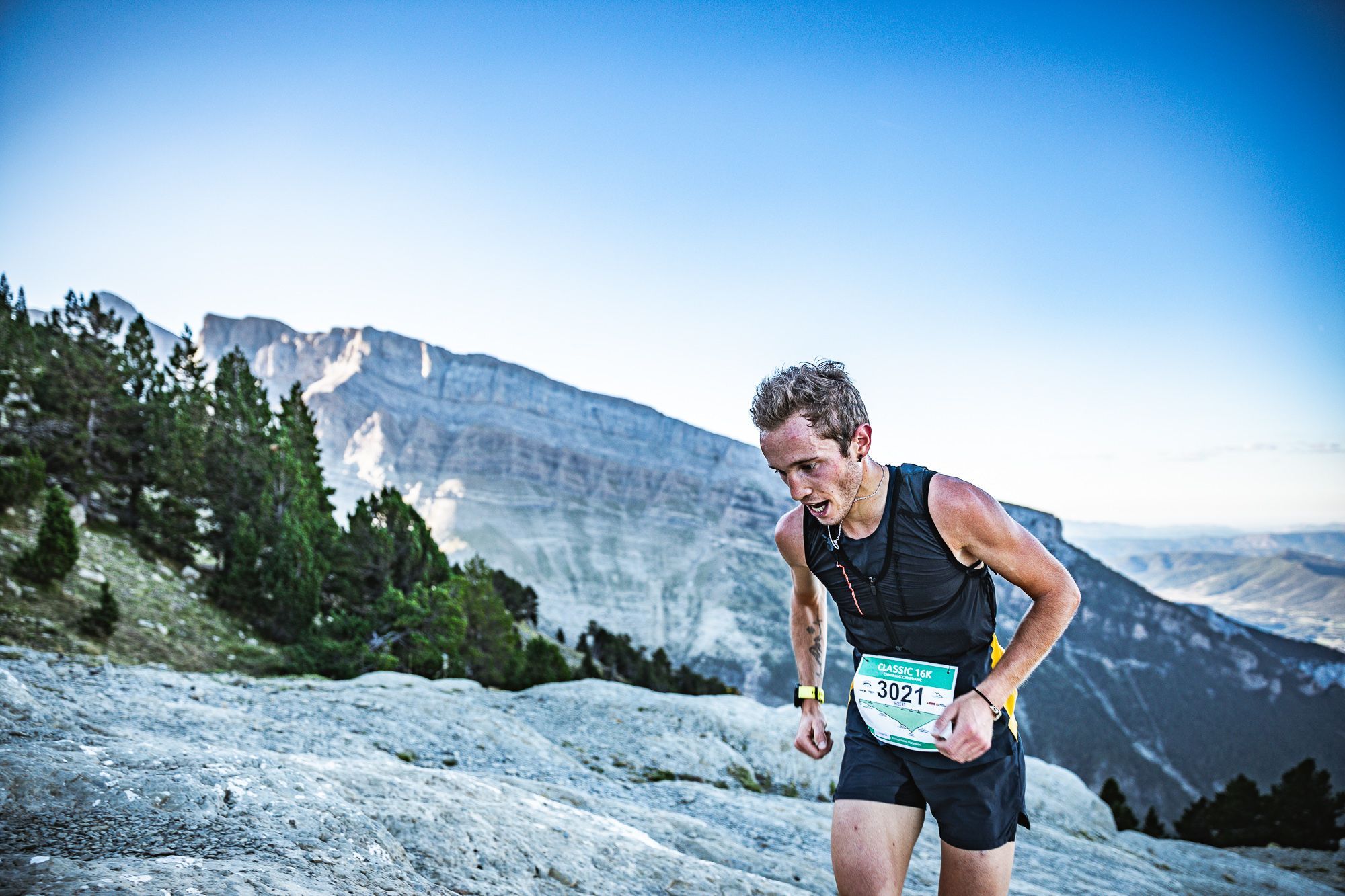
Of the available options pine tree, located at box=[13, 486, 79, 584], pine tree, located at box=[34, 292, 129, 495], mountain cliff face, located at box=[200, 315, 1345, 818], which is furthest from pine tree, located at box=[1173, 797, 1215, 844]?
mountain cliff face, located at box=[200, 315, 1345, 818]

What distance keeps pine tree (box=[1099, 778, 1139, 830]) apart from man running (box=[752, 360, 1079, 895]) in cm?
2915

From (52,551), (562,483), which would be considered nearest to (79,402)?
(52,551)

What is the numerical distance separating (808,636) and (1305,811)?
37470mm

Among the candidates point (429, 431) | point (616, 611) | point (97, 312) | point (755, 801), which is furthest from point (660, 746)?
point (429, 431)

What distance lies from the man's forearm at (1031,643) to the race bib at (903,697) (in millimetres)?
295

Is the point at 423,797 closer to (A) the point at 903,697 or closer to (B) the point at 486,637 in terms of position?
(A) the point at 903,697

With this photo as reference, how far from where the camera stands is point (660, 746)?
11.8 m

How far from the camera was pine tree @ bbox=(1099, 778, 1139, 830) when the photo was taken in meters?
26.4

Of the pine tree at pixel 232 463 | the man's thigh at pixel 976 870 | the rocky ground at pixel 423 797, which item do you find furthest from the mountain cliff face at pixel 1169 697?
the man's thigh at pixel 976 870

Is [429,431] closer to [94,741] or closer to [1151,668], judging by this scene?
[94,741]

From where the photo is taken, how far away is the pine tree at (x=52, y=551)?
13.2 m

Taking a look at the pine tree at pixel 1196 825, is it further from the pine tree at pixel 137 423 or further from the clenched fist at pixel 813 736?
the pine tree at pixel 137 423

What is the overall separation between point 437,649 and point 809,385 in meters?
20.4

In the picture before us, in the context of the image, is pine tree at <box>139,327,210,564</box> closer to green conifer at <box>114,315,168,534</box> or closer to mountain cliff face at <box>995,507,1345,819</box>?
green conifer at <box>114,315,168,534</box>
